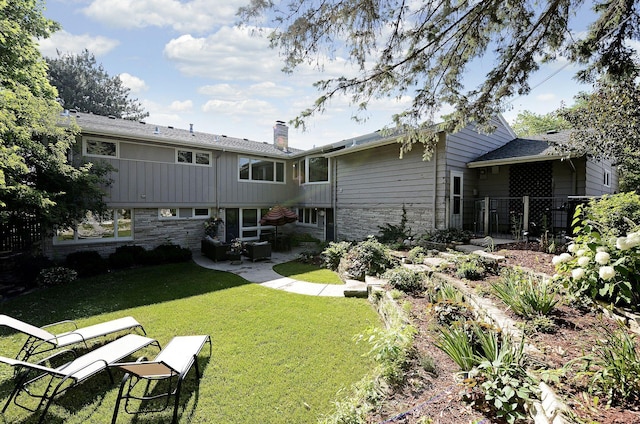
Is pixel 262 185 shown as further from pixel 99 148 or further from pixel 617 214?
pixel 617 214

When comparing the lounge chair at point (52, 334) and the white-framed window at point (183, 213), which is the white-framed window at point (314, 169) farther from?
the lounge chair at point (52, 334)

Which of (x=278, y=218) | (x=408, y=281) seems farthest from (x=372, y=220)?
(x=408, y=281)

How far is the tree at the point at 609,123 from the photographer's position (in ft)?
20.9

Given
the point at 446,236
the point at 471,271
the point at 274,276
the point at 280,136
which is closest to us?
the point at 471,271

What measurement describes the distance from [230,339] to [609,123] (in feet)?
31.3

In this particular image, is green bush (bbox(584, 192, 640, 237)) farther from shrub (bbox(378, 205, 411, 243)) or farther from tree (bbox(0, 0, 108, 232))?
tree (bbox(0, 0, 108, 232))

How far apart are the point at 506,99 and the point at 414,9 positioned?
7.38 feet

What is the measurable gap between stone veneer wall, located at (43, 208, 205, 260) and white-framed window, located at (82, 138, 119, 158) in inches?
87.2

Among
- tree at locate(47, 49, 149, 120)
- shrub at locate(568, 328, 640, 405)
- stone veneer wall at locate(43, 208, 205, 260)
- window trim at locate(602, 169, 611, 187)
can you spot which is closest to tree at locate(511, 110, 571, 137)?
window trim at locate(602, 169, 611, 187)

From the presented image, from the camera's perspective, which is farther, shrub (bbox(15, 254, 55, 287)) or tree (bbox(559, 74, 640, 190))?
shrub (bbox(15, 254, 55, 287))

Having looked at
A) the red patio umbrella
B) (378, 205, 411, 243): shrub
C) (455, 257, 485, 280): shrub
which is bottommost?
(455, 257, 485, 280): shrub

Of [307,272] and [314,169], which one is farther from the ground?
[314,169]

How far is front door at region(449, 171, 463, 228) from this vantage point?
30.9ft

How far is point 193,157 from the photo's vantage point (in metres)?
12.1
